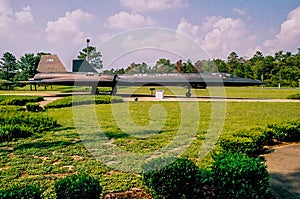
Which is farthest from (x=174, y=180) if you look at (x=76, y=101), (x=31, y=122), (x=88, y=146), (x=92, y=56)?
(x=92, y=56)

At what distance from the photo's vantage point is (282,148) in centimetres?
607

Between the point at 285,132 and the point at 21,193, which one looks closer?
the point at 21,193

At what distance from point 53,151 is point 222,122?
19.5ft

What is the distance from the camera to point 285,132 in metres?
6.71

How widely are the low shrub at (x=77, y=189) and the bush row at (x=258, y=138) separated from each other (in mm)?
3118

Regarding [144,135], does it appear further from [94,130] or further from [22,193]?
[22,193]

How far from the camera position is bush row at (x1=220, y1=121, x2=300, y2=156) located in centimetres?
525

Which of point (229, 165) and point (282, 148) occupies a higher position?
point (229, 165)

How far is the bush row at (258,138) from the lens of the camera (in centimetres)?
525

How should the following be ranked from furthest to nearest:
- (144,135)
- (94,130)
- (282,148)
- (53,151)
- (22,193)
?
1. (94,130)
2. (144,135)
3. (282,148)
4. (53,151)
5. (22,193)

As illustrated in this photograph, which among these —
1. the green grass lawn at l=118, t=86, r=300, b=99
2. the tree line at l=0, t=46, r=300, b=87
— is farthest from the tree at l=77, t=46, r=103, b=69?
the green grass lawn at l=118, t=86, r=300, b=99

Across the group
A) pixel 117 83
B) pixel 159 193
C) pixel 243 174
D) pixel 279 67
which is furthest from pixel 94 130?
pixel 279 67

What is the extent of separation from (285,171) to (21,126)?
6.49 meters

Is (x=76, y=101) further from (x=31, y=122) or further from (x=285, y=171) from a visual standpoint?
(x=285, y=171)
